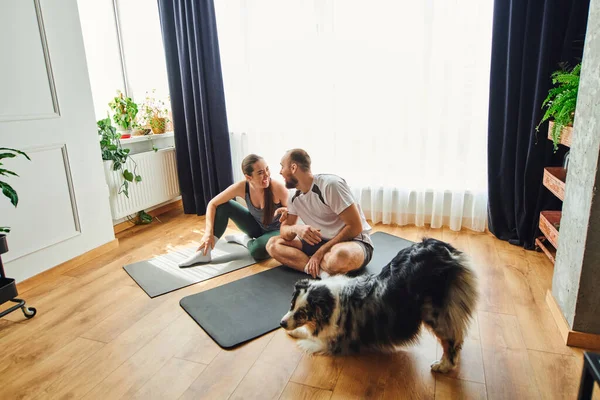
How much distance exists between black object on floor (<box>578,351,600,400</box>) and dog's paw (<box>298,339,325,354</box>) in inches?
38.9

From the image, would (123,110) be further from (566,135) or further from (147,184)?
(566,135)

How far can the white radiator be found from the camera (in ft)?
10.5

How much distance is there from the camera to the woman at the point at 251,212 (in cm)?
259

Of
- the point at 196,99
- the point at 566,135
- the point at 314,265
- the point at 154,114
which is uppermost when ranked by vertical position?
the point at 196,99

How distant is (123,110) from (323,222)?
2251 millimetres

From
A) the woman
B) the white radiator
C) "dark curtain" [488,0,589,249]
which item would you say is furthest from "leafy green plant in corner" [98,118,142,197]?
"dark curtain" [488,0,589,249]

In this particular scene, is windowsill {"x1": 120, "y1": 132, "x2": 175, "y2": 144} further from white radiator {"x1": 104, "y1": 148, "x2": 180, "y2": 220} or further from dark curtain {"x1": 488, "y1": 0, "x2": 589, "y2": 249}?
dark curtain {"x1": 488, "y1": 0, "x2": 589, "y2": 249}

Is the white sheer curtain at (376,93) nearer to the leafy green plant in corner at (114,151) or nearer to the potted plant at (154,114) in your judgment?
the potted plant at (154,114)

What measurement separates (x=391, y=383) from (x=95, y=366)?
120 centimetres

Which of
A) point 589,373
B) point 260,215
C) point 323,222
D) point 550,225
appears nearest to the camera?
point 589,373

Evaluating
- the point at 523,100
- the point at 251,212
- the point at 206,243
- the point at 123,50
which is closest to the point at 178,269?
the point at 206,243

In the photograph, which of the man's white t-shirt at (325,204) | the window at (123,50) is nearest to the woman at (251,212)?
the man's white t-shirt at (325,204)

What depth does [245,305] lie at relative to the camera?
209 cm

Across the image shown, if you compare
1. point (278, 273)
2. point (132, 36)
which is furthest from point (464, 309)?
point (132, 36)
